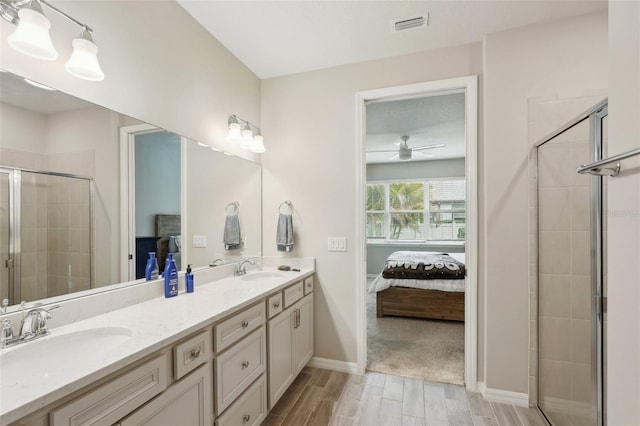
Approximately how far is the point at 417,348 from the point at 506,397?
0.91 meters

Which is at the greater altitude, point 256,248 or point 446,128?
point 446,128

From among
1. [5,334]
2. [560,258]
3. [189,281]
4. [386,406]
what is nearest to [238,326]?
[189,281]

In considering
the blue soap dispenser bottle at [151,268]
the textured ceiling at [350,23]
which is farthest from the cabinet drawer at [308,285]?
the textured ceiling at [350,23]

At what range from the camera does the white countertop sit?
0.77 metres

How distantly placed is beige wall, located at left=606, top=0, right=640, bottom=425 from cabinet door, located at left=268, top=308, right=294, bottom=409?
157 centimetres

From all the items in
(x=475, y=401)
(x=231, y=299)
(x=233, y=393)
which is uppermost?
(x=231, y=299)

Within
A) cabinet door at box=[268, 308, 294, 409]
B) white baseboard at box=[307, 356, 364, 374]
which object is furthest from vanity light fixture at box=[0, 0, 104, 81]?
white baseboard at box=[307, 356, 364, 374]

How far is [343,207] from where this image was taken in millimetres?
2566

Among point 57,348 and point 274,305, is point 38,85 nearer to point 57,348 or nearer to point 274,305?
point 57,348

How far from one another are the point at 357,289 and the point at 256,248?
0.97m

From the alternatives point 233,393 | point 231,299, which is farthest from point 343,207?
point 233,393

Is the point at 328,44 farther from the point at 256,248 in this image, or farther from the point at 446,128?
the point at 446,128

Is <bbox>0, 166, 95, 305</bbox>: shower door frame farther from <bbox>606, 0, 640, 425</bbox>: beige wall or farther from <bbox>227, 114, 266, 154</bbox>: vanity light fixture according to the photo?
<bbox>606, 0, 640, 425</bbox>: beige wall

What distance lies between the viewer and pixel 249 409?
5.44 feet
